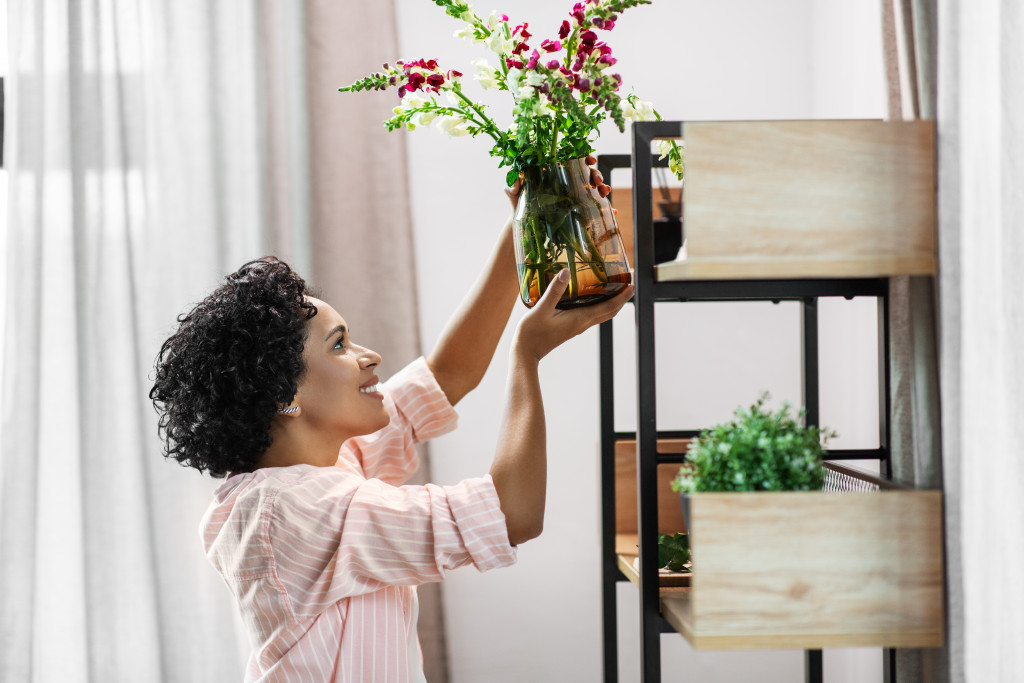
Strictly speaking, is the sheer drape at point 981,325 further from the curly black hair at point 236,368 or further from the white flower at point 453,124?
the curly black hair at point 236,368

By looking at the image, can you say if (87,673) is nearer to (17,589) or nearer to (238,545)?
(17,589)

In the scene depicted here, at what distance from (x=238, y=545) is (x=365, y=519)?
0.20 m

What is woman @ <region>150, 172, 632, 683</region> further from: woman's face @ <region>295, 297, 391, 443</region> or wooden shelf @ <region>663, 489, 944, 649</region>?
wooden shelf @ <region>663, 489, 944, 649</region>

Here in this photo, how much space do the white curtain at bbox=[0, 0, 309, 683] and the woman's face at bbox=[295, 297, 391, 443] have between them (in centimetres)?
72

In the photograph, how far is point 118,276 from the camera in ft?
6.23

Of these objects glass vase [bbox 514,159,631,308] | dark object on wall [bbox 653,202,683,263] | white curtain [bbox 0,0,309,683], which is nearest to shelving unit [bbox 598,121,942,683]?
glass vase [bbox 514,159,631,308]

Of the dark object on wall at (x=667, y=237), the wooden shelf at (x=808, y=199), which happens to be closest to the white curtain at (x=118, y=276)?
the dark object on wall at (x=667, y=237)

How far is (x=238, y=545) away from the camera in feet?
3.71

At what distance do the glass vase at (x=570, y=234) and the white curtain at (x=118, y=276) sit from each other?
1023mm

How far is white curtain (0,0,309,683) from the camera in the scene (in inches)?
73.0

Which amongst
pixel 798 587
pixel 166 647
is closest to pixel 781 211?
pixel 798 587

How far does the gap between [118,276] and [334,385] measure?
0.96m

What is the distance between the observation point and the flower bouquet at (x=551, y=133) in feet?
3.11

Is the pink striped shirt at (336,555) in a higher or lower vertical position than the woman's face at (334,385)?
lower
